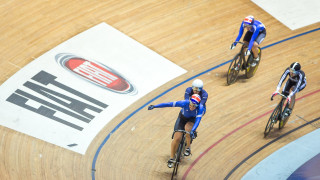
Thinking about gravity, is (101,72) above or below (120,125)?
above

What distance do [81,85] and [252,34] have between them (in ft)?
10.4

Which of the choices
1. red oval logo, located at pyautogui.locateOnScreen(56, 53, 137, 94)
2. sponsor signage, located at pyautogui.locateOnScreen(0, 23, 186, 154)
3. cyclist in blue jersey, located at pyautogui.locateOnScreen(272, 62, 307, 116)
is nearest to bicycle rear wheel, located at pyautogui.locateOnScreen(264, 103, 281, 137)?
cyclist in blue jersey, located at pyautogui.locateOnScreen(272, 62, 307, 116)

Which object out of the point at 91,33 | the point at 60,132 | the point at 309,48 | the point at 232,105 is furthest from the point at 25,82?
the point at 309,48

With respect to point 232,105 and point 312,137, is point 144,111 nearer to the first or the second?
point 232,105

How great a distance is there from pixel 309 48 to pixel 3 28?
618cm

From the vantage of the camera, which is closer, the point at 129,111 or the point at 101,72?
the point at 129,111

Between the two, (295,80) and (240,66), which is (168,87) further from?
(295,80)

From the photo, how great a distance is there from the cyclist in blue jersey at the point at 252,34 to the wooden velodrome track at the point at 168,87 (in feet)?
2.27

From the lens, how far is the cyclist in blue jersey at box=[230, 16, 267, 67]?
30.9 feet

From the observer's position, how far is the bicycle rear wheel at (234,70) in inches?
382

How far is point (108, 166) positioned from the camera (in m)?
7.93

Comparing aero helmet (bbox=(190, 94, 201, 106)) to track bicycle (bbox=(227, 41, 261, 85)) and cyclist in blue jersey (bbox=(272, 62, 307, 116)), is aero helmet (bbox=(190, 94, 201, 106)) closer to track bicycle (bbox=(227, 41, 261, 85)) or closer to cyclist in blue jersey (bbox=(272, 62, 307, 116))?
cyclist in blue jersey (bbox=(272, 62, 307, 116))

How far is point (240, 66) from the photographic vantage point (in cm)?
980

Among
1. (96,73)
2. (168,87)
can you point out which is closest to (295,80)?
(168,87)
